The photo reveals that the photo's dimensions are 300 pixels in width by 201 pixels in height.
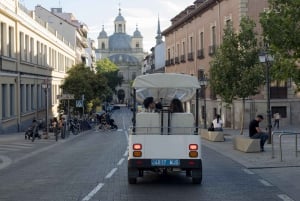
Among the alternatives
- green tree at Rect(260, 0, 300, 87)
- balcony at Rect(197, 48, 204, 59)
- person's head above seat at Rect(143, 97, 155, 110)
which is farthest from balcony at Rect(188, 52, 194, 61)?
person's head above seat at Rect(143, 97, 155, 110)

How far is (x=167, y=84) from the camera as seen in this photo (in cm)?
1464

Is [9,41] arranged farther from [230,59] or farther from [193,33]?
[193,33]

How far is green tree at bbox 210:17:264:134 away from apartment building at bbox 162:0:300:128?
119 cm

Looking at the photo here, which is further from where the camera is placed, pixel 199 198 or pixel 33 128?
pixel 33 128

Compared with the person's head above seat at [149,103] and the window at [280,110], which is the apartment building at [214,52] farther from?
Answer: the person's head above seat at [149,103]

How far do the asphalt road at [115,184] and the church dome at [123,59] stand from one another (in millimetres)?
173312

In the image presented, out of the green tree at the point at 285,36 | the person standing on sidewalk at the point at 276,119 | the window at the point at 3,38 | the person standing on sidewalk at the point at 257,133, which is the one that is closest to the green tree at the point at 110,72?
the person standing on sidewalk at the point at 276,119

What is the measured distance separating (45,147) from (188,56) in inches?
1509

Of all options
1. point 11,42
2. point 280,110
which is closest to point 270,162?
point 280,110

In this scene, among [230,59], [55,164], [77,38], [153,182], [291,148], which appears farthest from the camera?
[77,38]

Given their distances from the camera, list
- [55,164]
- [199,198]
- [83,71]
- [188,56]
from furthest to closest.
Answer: [188,56]
[83,71]
[55,164]
[199,198]

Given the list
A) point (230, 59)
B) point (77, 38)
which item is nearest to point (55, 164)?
point (230, 59)

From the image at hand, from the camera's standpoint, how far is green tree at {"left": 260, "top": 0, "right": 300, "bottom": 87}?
17.2 m

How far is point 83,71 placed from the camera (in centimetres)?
5900
